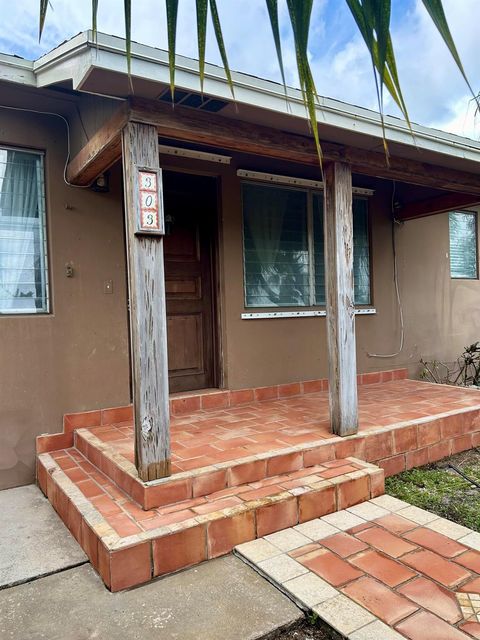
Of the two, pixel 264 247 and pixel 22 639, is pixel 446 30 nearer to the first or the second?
pixel 22 639

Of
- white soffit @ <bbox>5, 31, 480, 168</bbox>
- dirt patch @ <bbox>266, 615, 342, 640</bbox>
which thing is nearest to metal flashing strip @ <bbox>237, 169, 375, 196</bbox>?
white soffit @ <bbox>5, 31, 480, 168</bbox>

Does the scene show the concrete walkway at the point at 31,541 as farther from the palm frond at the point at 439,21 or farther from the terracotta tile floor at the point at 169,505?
the palm frond at the point at 439,21

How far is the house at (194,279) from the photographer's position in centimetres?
252

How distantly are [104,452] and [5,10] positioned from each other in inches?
107

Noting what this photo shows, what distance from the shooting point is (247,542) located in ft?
8.08

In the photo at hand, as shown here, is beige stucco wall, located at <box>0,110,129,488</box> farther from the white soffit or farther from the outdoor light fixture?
the white soffit

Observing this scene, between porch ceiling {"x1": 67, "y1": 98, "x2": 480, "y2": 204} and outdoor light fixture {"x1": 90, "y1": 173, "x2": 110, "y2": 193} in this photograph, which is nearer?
porch ceiling {"x1": 67, "y1": 98, "x2": 480, "y2": 204}

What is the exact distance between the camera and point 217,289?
14.6 ft

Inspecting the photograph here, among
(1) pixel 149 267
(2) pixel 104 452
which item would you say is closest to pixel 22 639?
(2) pixel 104 452

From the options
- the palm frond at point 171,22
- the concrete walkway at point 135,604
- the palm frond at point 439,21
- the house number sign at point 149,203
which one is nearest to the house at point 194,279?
the house number sign at point 149,203

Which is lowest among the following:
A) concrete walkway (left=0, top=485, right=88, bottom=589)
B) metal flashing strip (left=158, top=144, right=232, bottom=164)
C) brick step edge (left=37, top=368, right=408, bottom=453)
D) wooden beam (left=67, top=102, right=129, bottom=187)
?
concrete walkway (left=0, top=485, right=88, bottom=589)

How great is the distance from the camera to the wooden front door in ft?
14.4

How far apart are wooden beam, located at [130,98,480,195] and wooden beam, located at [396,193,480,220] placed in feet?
2.68

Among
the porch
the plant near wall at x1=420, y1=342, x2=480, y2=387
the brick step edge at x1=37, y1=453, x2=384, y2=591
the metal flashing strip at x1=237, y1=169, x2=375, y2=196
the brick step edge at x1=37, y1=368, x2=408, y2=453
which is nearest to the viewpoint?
the brick step edge at x1=37, y1=453, x2=384, y2=591
